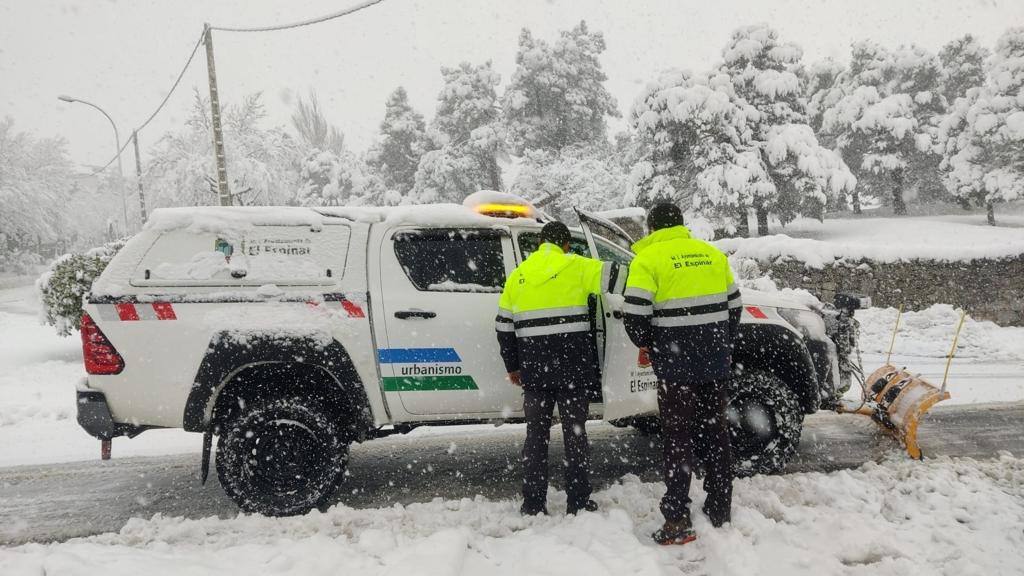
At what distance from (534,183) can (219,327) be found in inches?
875

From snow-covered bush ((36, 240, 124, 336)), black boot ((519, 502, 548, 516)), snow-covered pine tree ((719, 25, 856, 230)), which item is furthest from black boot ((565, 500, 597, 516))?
snow-covered pine tree ((719, 25, 856, 230))

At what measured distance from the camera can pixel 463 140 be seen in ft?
97.6

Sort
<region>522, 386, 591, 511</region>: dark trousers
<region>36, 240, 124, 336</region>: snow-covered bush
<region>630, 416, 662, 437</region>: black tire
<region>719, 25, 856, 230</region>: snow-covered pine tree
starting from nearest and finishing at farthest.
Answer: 1. <region>522, 386, 591, 511</region>: dark trousers
2. <region>630, 416, 662, 437</region>: black tire
3. <region>36, 240, 124, 336</region>: snow-covered bush
4. <region>719, 25, 856, 230</region>: snow-covered pine tree

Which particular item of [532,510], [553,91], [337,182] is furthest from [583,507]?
[337,182]

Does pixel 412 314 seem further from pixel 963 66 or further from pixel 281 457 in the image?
pixel 963 66

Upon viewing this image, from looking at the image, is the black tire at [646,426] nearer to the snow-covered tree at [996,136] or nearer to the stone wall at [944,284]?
the stone wall at [944,284]

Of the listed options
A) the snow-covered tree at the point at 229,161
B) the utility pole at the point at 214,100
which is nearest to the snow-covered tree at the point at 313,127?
the snow-covered tree at the point at 229,161

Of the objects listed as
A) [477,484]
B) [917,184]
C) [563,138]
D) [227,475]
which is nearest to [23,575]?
[227,475]

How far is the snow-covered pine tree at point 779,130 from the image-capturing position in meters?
22.2

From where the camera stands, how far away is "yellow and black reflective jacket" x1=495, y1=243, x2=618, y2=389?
12.1 feet

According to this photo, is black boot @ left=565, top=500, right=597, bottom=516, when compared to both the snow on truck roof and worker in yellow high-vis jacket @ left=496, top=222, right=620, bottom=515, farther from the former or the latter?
the snow on truck roof

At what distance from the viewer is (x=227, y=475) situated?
3.90m

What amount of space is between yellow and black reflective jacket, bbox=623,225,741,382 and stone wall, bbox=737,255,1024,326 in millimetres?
9176

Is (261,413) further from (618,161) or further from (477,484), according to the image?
(618,161)
